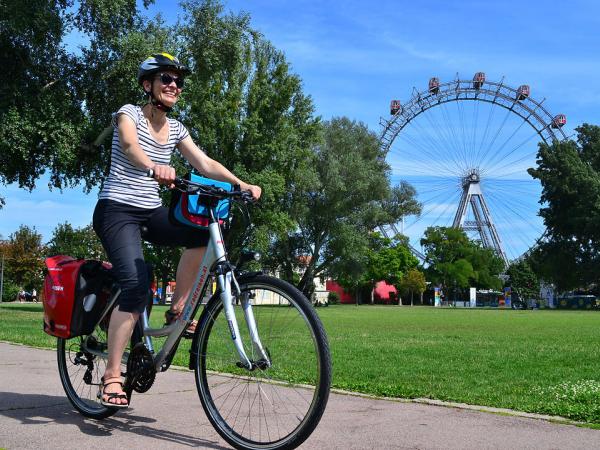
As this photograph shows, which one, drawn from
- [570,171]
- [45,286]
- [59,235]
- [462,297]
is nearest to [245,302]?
[45,286]

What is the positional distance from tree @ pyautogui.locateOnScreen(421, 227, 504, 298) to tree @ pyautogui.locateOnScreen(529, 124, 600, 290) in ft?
113

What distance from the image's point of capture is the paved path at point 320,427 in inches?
135

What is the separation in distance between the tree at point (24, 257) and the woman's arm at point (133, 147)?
7089 cm

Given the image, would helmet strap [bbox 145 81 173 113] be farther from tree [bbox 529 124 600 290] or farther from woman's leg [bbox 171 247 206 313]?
tree [bbox 529 124 600 290]

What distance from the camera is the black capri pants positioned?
3730 mm

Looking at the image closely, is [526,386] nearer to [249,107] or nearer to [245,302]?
[245,302]

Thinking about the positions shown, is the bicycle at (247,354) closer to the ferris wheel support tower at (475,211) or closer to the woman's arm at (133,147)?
the woman's arm at (133,147)

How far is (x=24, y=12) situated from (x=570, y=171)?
5428 centimetres

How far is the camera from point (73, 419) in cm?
408

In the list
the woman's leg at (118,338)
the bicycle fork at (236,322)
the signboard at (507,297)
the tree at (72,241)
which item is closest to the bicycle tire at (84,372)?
the woman's leg at (118,338)

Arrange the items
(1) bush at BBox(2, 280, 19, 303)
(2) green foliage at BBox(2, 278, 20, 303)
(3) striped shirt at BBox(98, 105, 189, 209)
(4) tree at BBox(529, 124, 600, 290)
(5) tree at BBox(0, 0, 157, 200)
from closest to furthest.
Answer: (3) striped shirt at BBox(98, 105, 189, 209) → (5) tree at BBox(0, 0, 157, 200) → (4) tree at BBox(529, 124, 600, 290) → (2) green foliage at BBox(2, 278, 20, 303) → (1) bush at BBox(2, 280, 19, 303)

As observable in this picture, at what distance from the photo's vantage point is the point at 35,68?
20.6 metres

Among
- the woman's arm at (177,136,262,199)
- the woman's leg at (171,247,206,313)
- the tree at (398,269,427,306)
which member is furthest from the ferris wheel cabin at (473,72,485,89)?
the woman's leg at (171,247,206,313)

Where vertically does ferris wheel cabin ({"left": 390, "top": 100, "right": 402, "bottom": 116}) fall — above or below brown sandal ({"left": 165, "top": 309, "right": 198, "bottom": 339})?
above
